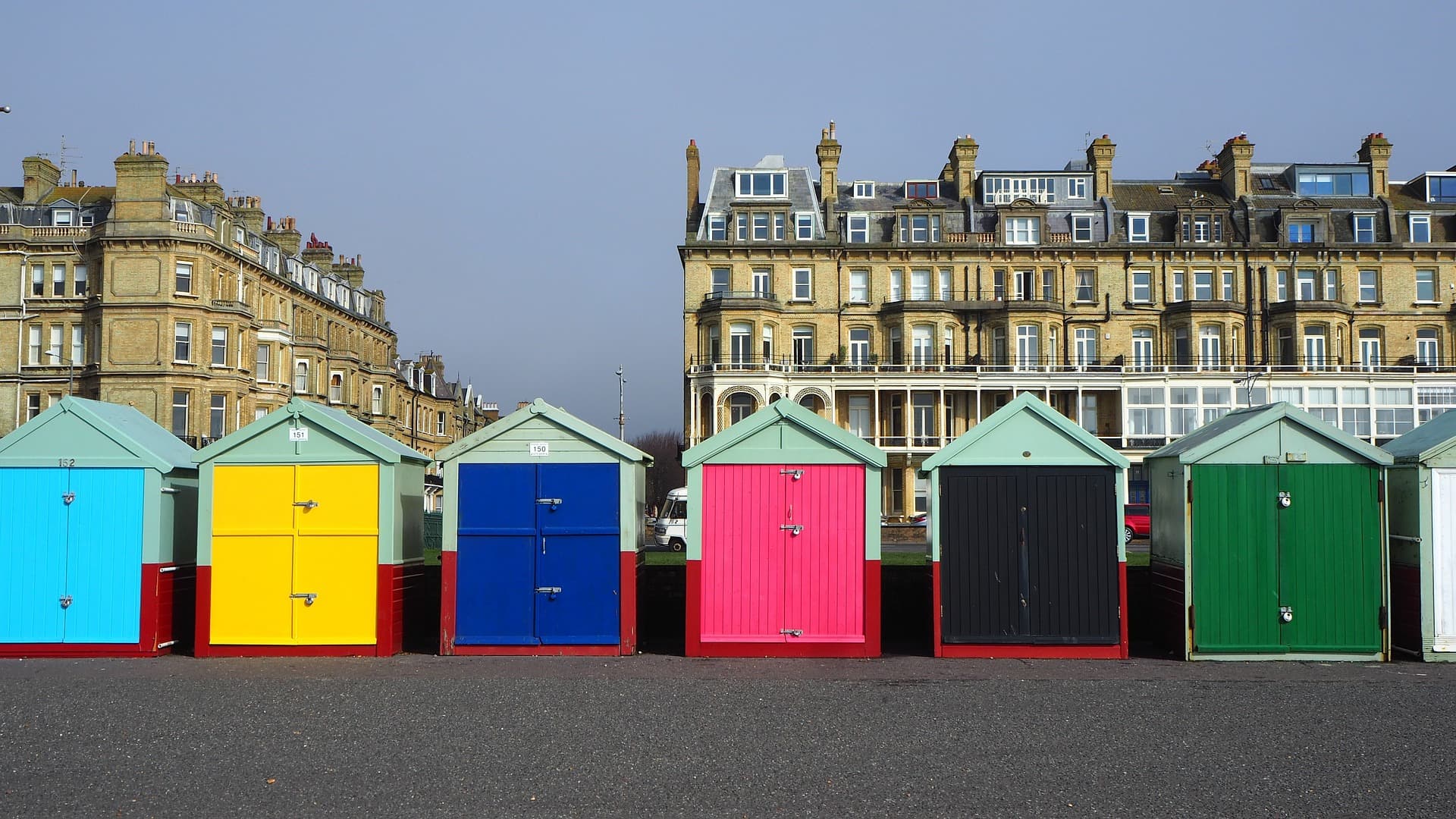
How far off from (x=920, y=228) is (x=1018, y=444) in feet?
129

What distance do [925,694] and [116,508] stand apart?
9118 millimetres

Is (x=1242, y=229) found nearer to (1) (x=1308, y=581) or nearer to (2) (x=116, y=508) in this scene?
(1) (x=1308, y=581)

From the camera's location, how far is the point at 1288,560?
12898 millimetres

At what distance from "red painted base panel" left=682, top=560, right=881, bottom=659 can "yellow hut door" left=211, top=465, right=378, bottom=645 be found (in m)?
3.52

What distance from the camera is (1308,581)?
42.2ft

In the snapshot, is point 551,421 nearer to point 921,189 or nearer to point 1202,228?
point 921,189

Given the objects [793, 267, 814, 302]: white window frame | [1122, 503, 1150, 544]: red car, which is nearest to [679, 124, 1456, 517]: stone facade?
[793, 267, 814, 302]: white window frame

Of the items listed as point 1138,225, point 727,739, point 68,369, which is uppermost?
point 1138,225

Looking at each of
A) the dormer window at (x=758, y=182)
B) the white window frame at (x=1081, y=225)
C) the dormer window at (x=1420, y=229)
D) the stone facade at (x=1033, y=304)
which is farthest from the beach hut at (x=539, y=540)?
the dormer window at (x=1420, y=229)

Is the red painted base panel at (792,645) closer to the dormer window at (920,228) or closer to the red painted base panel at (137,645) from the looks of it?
the red painted base panel at (137,645)

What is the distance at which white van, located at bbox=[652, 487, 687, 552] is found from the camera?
32125 mm

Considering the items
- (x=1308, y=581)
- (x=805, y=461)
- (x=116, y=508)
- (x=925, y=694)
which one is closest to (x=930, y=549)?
(x=805, y=461)

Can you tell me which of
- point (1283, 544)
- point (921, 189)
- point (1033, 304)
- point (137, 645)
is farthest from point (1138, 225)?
point (137, 645)

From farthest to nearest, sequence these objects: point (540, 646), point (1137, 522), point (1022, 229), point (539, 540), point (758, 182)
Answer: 1. point (758, 182)
2. point (1022, 229)
3. point (1137, 522)
4. point (539, 540)
5. point (540, 646)
